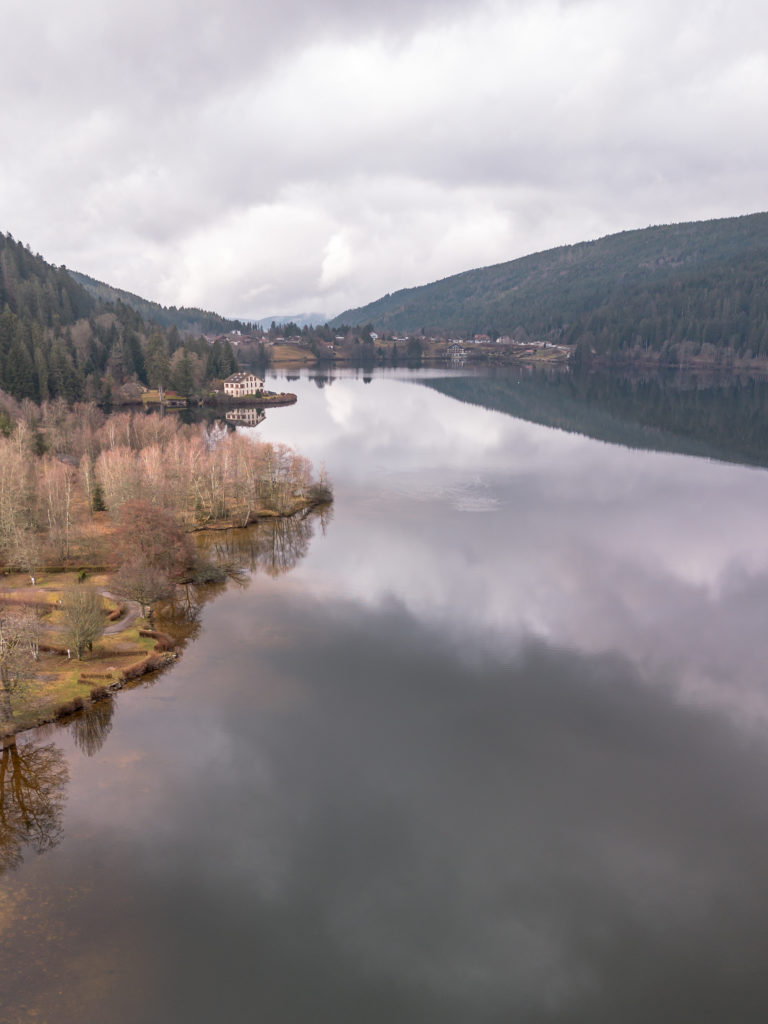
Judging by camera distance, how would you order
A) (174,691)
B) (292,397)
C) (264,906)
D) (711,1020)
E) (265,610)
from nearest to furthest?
(711,1020)
(264,906)
(174,691)
(265,610)
(292,397)

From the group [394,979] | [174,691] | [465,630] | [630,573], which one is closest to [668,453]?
[630,573]

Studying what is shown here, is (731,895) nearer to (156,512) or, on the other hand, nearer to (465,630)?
(465,630)

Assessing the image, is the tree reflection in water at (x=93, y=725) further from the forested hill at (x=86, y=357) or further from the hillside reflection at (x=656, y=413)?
the forested hill at (x=86, y=357)

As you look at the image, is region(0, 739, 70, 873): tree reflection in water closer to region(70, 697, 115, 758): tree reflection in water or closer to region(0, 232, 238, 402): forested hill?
region(70, 697, 115, 758): tree reflection in water

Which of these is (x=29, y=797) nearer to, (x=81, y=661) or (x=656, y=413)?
(x=81, y=661)

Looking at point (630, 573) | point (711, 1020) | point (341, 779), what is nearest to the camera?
point (711, 1020)
